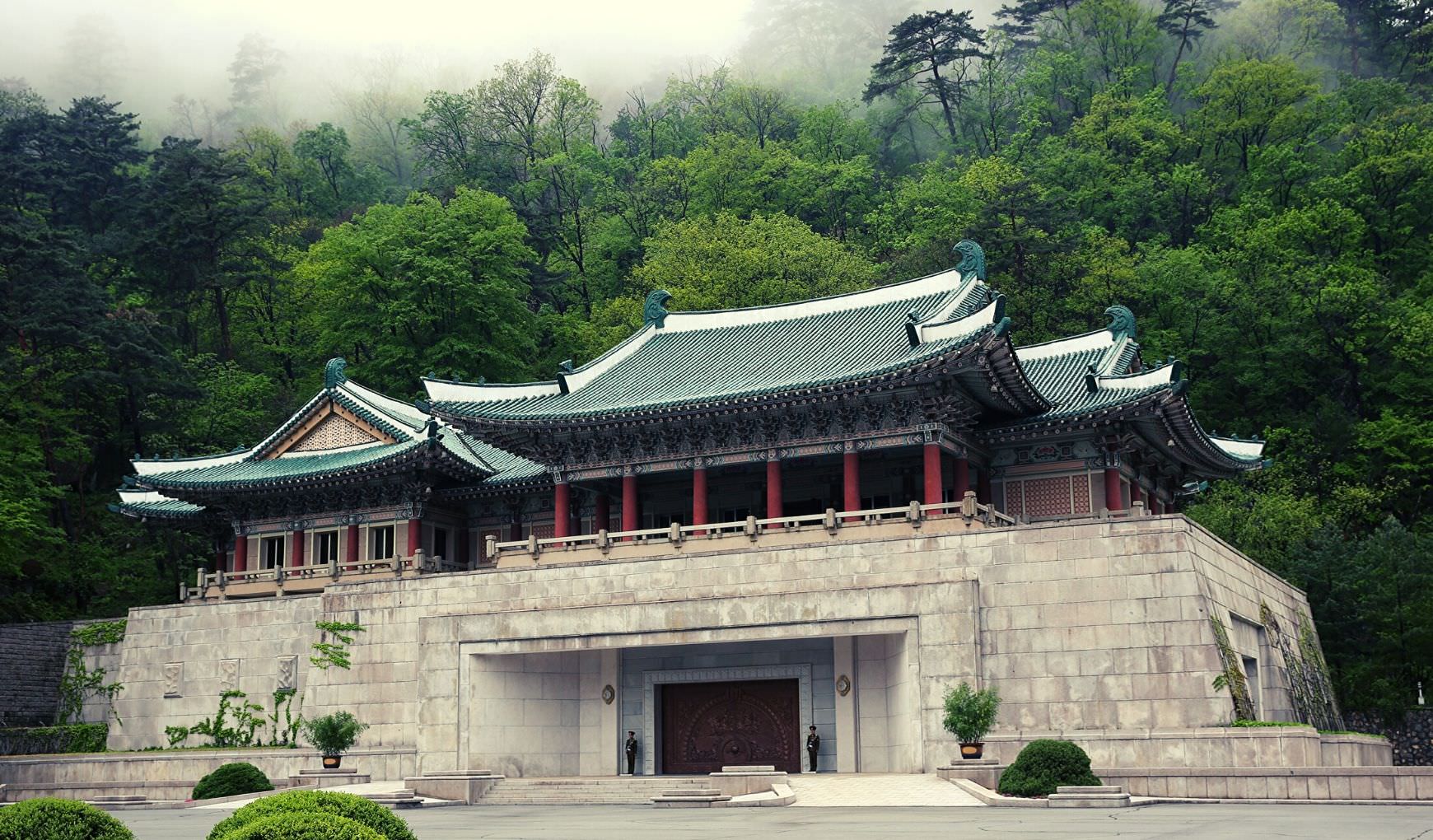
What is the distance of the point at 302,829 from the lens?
12211 millimetres

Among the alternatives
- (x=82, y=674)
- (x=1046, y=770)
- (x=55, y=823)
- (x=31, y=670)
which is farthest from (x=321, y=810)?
(x=31, y=670)

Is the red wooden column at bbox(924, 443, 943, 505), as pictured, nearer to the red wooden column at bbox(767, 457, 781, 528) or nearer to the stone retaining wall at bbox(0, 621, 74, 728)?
the red wooden column at bbox(767, 457, 781, 528)

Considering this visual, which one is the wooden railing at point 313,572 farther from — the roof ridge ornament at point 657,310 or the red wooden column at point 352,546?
the roof ridge ornament at point 657,310

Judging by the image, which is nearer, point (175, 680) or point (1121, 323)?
point (175, 680)

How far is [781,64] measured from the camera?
12688 cm

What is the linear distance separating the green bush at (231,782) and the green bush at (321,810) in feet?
61.4

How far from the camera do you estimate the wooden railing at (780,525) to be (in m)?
30.3

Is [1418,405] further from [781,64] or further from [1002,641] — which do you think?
[781,64]

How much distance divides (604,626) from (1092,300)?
3280cm

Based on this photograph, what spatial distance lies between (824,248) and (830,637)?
1388 inches

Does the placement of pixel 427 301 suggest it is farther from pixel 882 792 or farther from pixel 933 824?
pixel 933 824

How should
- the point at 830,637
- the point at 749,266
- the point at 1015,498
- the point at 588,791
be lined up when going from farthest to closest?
the point at 749,266 < the point at 1015,498 < the point at 830,637 < the point at 588,791

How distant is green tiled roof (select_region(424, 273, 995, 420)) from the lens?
34500 mm

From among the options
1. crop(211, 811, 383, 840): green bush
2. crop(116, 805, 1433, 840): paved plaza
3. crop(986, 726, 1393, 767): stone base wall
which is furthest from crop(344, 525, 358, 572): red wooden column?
crop(211, 811, 383, 840): green bush
